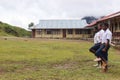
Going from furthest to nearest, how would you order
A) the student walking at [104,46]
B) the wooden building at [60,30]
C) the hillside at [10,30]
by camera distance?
the hillside at [10,30], the wooden building at [60,30], the student walking at [104,46]

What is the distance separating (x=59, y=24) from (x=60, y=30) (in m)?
1.59

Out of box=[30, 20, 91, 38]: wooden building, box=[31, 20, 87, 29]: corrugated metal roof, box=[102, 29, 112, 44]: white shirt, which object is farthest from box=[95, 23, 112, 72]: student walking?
box=[31, 20, 87, 29]: corrugated metal roof

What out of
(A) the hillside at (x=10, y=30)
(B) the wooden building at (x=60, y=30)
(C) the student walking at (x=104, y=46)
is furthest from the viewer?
(A) the hillside at (x=10, y=30)

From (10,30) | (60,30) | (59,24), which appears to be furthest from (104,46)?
(10,30)

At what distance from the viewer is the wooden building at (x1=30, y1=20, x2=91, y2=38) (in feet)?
207

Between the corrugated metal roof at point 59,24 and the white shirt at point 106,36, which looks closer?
the white shirt at point 106,36

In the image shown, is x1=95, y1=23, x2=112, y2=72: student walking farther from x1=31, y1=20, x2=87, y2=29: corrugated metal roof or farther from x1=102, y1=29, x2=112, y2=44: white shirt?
x1=31, y1=20, x2=87, y2=29: corrugated metal roof

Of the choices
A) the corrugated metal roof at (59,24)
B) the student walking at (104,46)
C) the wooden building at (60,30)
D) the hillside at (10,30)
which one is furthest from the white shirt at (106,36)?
the hillside at (10,30)

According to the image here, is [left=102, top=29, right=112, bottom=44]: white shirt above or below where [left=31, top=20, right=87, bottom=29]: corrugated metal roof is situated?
below

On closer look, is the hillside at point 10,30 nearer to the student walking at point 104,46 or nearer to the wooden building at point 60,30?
the wooden building at point 60,30

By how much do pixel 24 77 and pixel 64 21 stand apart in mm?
56264

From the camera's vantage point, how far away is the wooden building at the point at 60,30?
207 ft

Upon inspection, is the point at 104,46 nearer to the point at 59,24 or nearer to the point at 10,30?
the point at 59,24

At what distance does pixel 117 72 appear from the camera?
1184 centimetres
